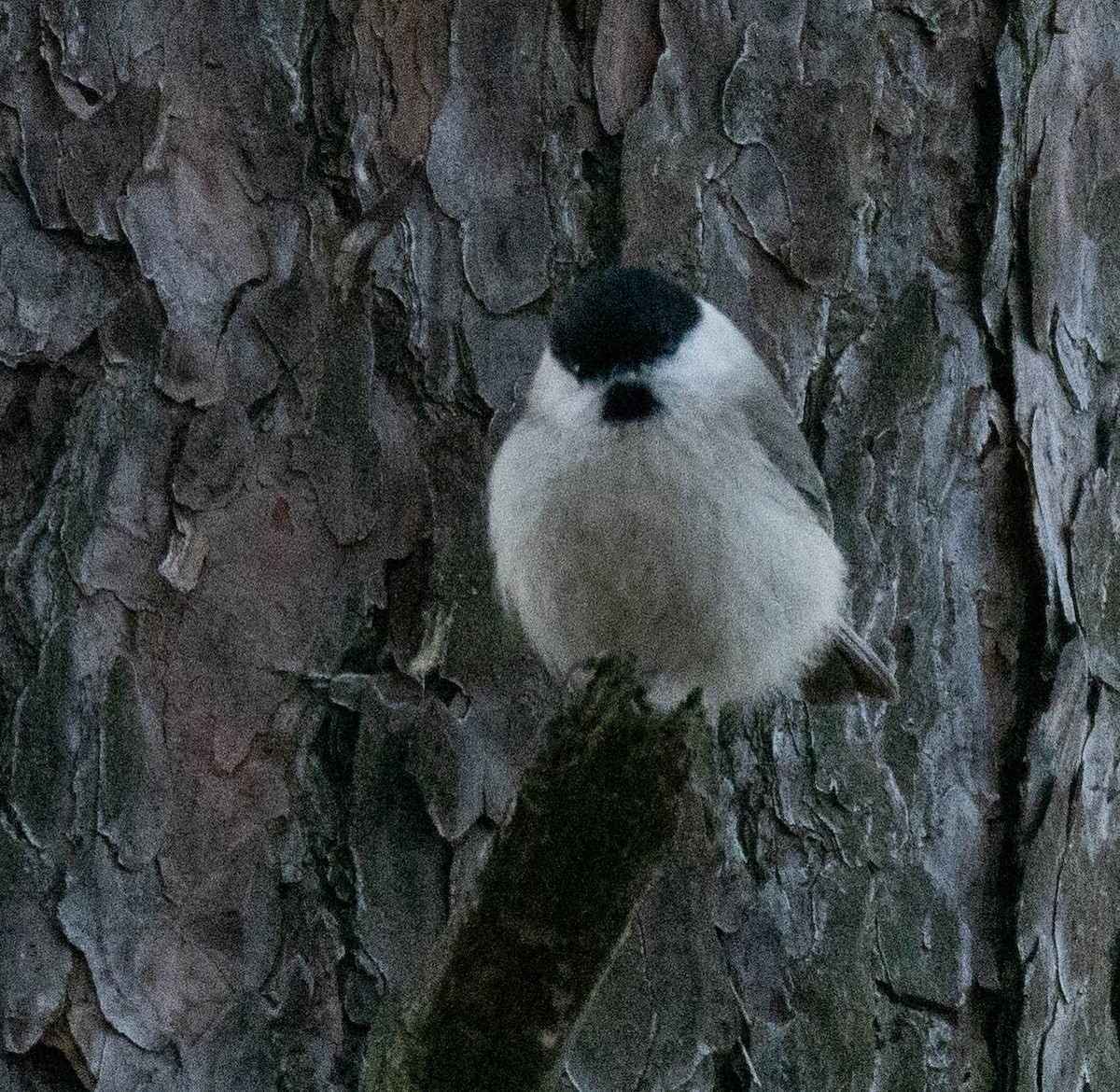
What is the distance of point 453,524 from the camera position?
8.14 ft

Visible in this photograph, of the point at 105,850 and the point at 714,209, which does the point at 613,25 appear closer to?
the point at 714,209

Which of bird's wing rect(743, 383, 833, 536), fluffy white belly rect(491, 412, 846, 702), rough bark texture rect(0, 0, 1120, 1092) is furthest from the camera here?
rough bark texture rect(0, 0, 1120, 1092)

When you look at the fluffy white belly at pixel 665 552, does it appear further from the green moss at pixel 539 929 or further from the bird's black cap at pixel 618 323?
the green moss at pixel 539 929

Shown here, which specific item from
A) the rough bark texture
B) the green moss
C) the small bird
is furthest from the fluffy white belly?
the green moss

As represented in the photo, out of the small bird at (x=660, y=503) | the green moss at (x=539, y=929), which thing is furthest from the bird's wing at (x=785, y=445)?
the green moss at (x=539, y=929)

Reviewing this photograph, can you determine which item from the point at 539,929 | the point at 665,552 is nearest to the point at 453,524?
the point at 665,552

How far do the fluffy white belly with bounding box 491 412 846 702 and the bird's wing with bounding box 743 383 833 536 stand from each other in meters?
0.04

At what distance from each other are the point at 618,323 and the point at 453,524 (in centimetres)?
50

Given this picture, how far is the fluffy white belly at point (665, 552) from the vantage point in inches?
82.2

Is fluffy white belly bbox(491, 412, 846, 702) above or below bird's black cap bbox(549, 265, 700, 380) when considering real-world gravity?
below

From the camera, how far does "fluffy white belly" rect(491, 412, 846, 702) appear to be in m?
2.09

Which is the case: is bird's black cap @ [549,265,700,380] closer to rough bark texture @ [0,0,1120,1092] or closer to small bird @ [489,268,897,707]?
small bird @ [489,268,897,707]

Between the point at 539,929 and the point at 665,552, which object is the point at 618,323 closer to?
the point at 665,552

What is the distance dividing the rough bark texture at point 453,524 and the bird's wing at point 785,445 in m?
0.19
